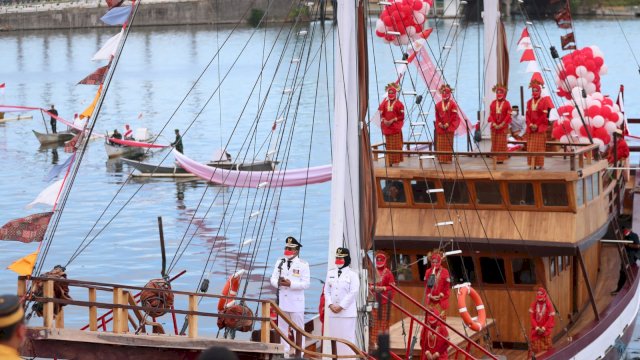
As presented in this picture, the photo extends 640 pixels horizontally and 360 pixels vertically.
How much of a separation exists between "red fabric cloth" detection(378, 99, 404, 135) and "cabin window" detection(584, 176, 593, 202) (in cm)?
410

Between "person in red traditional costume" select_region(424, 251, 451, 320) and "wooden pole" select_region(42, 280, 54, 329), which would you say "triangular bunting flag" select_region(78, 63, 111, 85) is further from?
"person in red traditional costume" select_region(424, 251, 451, 320)

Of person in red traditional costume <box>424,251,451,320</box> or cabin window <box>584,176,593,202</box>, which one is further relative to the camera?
cabin window <box>584,176,593,202</box>

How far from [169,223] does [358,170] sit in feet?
120

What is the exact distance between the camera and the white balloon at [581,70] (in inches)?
1423

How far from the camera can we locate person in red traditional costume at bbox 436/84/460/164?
29.1 meters

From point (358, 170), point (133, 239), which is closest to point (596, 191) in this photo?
point (358, 170)

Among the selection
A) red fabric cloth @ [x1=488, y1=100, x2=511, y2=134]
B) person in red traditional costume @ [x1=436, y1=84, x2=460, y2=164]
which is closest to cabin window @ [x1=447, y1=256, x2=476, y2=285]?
person in red traditional costume @ [x1=436, y1=84, x2=460, y2=164]

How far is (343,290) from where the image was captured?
20.8 m

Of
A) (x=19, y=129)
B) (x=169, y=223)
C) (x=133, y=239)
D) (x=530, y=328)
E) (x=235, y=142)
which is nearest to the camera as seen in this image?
(x=530, y=328)

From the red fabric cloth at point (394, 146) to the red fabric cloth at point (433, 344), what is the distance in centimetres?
572

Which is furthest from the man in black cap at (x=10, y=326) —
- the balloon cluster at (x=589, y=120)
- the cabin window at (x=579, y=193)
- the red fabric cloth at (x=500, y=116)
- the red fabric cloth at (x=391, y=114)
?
the balloon cluster at (x=589, y=120)

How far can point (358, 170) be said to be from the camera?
842 inches

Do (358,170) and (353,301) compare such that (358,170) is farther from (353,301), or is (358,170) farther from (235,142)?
(235,142)

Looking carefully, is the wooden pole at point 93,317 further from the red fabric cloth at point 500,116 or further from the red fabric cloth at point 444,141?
the red fabric cloth at point 500,116
